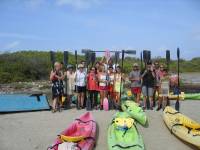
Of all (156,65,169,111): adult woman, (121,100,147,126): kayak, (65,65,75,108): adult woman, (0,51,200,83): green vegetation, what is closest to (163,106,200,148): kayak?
(121,100,147,126): kayak

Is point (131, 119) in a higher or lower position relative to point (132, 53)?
lower

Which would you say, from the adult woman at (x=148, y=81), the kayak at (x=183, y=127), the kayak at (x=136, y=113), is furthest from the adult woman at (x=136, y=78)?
the kayak at (x=183, y=127)

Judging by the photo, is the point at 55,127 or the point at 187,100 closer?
the point at 55,127

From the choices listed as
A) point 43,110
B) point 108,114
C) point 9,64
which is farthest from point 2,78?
point 108,114

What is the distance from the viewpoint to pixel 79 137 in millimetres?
7898

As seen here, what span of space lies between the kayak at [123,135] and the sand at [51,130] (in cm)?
34

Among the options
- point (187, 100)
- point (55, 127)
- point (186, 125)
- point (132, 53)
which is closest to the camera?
point (186, 125)

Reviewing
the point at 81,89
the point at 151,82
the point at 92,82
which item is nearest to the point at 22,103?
the point at 81,89

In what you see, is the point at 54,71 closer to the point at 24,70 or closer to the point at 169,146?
the point at 169,146

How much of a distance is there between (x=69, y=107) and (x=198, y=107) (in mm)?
4653

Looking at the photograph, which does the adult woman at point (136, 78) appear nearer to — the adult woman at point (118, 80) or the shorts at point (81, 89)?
the adult woman at point (118, 80)

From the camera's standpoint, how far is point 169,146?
872 cm

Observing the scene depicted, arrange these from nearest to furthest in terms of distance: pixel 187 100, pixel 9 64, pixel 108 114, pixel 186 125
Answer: pixel 186 125 < pixel 108 114 < pixel 187 100 < pixel 9 64

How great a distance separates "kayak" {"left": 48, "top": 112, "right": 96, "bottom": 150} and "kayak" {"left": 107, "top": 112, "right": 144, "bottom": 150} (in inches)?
17.2
